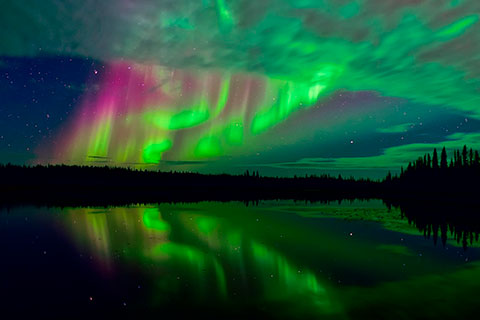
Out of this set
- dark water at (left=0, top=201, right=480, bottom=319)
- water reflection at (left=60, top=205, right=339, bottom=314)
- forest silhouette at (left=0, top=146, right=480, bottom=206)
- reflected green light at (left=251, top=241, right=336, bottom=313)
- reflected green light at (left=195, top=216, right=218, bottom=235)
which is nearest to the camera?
dark water at (left=0, top=201, right=480, bottom=319)

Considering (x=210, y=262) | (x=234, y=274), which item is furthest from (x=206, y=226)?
(x=234, y=274)

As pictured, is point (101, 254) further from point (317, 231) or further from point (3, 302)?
point (317, 231)

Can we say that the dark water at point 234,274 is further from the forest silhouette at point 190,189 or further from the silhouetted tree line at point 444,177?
the silhouetted tree line at point 444,177

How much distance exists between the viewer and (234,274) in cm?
1612

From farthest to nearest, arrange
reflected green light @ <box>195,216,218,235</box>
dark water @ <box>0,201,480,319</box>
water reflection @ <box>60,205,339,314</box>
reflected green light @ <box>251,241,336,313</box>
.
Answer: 1. reflected green light @ <box>195,216,218,235</box>
2. water reflection @ <box>60,205,339,314</box>
3. reflected green light @ <box>251,241,336,313</box>
4. dark water @ <box>0,201,480,319</box>

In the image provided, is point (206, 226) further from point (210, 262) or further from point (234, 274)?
point (234, 274)

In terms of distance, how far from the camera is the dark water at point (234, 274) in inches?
464

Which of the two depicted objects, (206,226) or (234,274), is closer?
(234,274)

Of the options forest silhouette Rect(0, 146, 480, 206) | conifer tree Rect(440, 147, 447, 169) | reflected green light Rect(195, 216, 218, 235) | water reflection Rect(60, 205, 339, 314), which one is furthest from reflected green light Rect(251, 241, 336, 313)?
conifer tree Rect(440, 147, 447, 169)

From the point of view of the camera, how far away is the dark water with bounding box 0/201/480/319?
1180 cm

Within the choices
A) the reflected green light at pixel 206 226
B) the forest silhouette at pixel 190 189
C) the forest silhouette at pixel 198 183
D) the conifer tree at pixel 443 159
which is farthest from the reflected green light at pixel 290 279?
the conifer tree at pixel 443 159

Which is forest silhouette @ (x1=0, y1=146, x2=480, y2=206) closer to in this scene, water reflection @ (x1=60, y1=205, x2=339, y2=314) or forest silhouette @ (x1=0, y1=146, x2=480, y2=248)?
forest silhouette @ (x1=0, y1=146, x2=480, y2=248)

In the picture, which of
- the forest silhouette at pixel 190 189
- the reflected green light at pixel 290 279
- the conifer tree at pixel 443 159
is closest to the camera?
the reflected green light at pixel 290 279

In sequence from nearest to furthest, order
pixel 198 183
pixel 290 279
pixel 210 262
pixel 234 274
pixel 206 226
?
pixel 290 279 < pixel 234 274 < pixel 210 262 < pixel 206 226 < pixel 198 183
